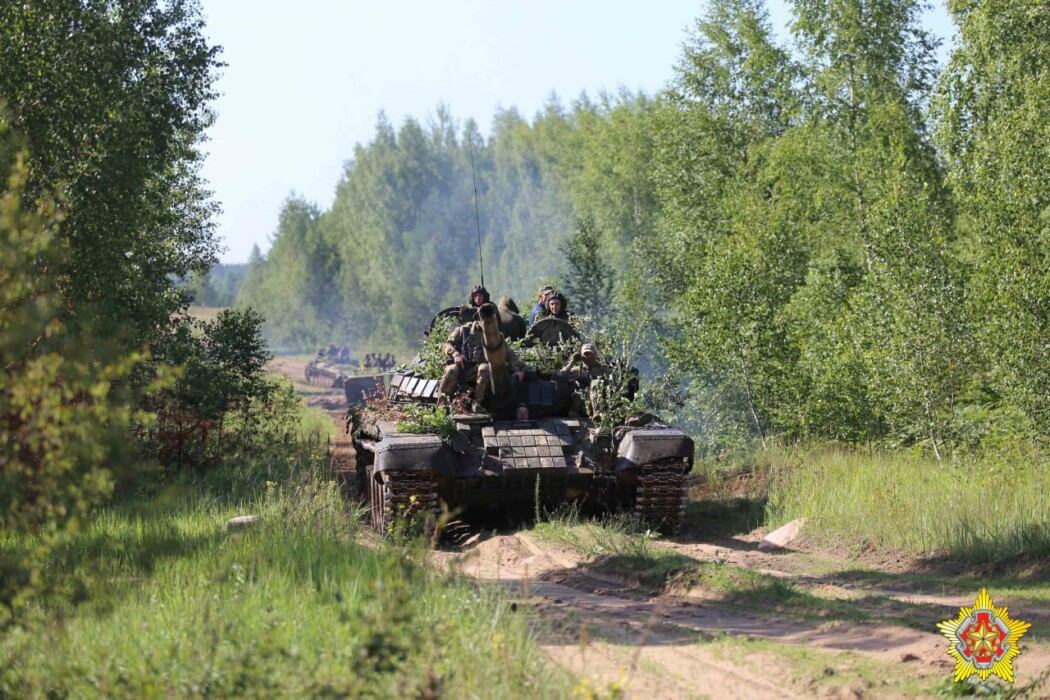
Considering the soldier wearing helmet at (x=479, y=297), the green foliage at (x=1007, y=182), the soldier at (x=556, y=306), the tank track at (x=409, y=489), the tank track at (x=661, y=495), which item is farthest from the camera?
the soldier at (x=556, y=306)

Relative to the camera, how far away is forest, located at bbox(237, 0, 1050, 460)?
16422mm

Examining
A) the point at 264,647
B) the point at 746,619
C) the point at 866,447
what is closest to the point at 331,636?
the point at 264,647

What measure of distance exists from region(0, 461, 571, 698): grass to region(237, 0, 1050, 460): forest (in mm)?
10246

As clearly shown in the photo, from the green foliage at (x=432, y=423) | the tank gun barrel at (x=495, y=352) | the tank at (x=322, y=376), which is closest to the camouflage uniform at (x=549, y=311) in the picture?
the tank gun barrel at (x=495, y=352)

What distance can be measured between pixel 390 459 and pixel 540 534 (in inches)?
67.8

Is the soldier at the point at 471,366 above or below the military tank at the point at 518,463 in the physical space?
above

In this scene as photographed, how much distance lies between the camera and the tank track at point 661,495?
42.5ft

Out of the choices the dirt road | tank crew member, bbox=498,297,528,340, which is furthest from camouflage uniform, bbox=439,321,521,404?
the dirt road

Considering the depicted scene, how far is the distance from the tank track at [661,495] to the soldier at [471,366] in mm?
2116

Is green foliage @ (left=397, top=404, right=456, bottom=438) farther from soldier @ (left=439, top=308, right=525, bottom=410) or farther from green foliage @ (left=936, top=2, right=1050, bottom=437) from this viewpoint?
green foliage @ (left=936, top=2, right=1050, bottom=437)

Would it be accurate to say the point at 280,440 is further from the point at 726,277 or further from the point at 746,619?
the point at 746,619

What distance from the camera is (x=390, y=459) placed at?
12.4 m

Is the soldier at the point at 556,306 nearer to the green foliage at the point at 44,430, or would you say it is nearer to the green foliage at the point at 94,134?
the green foliage at the point at 94,134

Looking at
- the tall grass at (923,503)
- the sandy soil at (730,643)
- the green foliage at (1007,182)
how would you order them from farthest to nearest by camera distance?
the green foliage at (1007,182) → the tall grass at (923,503) → the sandy soil at (730,643)
